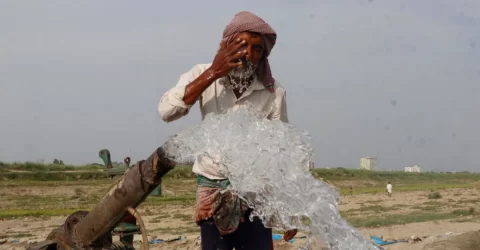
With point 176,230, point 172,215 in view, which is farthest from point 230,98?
point 172,215

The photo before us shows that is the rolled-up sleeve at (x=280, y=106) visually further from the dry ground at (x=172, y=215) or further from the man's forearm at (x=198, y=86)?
the dry ground at (x=172, y=215)

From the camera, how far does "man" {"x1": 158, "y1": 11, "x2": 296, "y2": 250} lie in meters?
2.08

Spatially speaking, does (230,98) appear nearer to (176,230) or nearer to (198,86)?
(198,86)

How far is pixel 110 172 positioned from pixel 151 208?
1123 centimetres

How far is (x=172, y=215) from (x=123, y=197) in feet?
35.6

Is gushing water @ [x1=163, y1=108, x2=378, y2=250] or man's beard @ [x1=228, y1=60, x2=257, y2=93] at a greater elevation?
man's beard @ [x1=228, y1=60, x2=257, y2=93]

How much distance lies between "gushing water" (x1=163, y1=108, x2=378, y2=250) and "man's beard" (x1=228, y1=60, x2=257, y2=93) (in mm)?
110

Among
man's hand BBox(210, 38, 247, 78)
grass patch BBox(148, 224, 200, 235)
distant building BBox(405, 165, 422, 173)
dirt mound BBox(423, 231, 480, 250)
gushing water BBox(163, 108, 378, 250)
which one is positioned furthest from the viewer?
distant building BBox(405, 165, 422, 173)

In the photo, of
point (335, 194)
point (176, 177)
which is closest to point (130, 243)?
point (335, 194)

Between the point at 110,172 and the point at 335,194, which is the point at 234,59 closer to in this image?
the point at 335,194

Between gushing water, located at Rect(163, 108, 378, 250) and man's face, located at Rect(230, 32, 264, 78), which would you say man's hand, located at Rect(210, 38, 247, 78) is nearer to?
man's face, located at Rect(230, 32, 264, 78)

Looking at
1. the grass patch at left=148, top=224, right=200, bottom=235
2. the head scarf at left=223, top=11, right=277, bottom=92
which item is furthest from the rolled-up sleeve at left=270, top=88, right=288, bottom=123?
the grass patch at left=148, top=224, right=200, bottom=235

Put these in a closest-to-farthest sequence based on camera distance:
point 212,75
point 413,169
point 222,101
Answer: point 212,75 → point 222,101 → point 413,169

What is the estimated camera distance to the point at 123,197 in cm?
222
